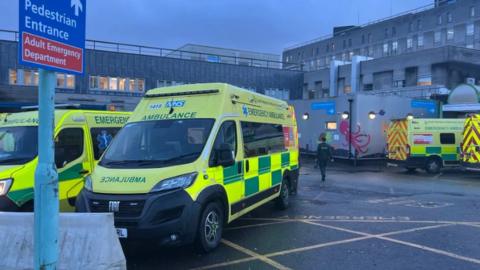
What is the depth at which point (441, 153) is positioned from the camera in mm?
20281

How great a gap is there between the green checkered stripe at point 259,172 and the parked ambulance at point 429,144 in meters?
11.3

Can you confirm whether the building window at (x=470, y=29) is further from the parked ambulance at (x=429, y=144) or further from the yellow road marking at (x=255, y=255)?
the yellow road marking at (x=255, y=255)

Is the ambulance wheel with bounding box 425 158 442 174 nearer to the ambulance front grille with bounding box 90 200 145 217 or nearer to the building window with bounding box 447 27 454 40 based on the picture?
the ambulance front grille with bounding box 90 200 145 217

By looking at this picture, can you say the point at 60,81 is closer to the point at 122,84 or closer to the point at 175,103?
the point at 122,84

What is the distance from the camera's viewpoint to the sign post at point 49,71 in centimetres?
338

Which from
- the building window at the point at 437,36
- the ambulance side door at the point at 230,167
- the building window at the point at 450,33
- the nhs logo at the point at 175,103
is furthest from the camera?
→ the building window at the point at 437,36

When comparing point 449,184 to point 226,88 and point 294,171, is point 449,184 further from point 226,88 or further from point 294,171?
point 226,88

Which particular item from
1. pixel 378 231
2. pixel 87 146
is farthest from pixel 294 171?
pixel 87 146

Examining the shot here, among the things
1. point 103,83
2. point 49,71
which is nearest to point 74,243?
point 49,71

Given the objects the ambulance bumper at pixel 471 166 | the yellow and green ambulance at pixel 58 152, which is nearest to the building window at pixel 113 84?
the ambulance bumper at pixel 471 166

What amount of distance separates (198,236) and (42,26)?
3.61 meters

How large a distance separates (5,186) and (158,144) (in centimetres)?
225

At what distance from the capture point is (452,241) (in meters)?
7.12

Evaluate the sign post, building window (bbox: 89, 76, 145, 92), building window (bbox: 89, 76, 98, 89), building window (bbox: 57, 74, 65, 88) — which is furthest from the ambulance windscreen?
building window (bbox: 89, 76, 145, 92)
